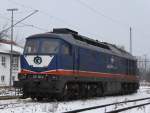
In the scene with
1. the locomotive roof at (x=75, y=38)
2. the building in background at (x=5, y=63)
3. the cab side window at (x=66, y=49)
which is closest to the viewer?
the cab side window at (x=66, y=49)

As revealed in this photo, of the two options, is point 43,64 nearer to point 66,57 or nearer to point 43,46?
point 43,46

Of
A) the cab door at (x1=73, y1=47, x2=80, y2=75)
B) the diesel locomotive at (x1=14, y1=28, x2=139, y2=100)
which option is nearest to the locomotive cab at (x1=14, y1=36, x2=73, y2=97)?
the diesel locomotive at (x1=14, y1=28, x2=139, y2=100)

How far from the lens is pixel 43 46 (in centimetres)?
2327

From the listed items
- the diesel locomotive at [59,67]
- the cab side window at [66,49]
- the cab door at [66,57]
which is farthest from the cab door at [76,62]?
the cab side window at [66,49]

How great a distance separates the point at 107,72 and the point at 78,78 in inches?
248

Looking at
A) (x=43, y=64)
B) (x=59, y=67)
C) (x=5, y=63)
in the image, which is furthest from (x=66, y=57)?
(x=5, y=63)

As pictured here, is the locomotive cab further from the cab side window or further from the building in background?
the building in background

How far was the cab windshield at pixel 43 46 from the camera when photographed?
75.5ft

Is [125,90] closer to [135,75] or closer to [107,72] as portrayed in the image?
[135,75]

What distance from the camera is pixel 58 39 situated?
919 inches

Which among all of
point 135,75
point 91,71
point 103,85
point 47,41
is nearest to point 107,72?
point 103,85

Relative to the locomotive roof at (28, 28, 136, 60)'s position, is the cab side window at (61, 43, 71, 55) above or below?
below

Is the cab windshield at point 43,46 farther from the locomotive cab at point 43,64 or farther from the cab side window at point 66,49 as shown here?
the cab side window at point 66,49

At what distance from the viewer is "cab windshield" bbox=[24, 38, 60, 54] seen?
23016 mm
